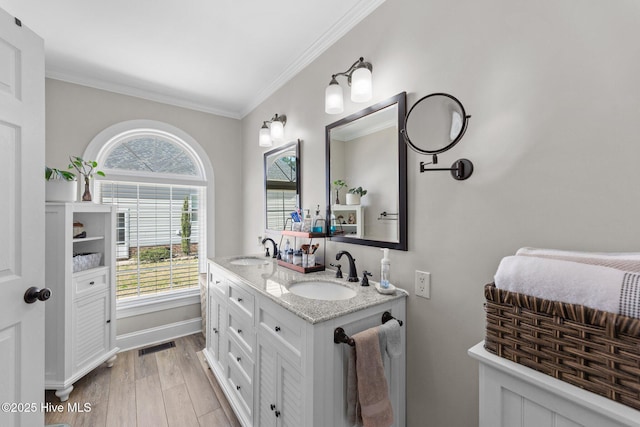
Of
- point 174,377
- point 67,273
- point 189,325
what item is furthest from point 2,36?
point 189,325

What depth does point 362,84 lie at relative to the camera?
1455mm

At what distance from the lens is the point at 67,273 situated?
1.90 m

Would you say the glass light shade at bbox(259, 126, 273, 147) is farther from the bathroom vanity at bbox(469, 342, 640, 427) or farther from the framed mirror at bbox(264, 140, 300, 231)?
the bathroom vanity at bbox(469, 342, 640, 427)

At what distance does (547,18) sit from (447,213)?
76 centimetres

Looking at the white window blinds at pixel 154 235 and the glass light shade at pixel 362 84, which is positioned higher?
the glass light shade at pixel 362 84

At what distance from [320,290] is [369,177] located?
0.73m

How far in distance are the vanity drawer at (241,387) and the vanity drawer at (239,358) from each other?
0.07 ft

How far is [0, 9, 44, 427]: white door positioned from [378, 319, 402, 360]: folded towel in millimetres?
1544

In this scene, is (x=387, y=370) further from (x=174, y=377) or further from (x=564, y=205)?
(x=174, y=377)

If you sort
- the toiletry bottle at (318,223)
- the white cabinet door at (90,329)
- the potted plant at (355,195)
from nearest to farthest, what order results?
the potted plant at (355,195) < the toiletry bottle at (318,223) < the white cabinet door at (90,329)

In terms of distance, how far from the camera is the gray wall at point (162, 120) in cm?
237

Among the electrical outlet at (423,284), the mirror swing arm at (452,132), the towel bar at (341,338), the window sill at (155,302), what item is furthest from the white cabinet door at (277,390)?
the window sill at (155,302)

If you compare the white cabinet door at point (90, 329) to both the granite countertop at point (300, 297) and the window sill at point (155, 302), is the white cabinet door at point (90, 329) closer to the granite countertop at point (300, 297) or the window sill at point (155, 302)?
the window sill at point (155, 302)

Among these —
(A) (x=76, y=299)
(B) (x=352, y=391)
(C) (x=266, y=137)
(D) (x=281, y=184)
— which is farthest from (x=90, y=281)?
(B) (x=352, y=391)
